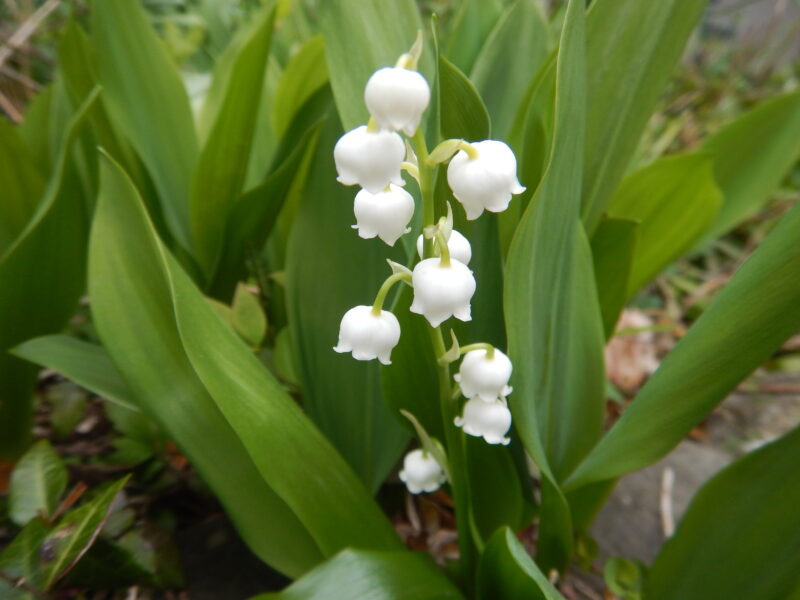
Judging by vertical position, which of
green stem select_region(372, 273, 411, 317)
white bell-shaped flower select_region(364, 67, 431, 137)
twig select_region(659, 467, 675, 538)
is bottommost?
twig select_region(659, 467, 675, 538)

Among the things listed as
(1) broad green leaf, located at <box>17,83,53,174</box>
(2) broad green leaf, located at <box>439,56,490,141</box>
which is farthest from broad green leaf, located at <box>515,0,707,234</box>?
(1) broad green leaf, located at <box>17,83,53,174</box>

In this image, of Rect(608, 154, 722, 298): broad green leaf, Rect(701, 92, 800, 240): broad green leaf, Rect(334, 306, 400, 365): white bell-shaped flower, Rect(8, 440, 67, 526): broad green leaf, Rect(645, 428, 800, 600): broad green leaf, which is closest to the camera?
Rect(334, 306, 400, 365): white bell-shaped flower

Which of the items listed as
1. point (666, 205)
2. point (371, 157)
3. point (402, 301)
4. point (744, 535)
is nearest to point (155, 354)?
point (402, 301)

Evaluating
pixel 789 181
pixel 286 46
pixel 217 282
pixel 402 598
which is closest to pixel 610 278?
pixel 402 598

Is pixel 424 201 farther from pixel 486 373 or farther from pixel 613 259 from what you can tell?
pixel 613 259

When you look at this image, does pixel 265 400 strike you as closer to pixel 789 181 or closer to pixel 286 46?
pixel 286 46

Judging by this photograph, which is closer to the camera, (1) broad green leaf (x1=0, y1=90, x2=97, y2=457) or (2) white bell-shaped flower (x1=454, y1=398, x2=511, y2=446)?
(2) white bell-shaped flower (x1=454, y1=398, x2=511, y2=446)

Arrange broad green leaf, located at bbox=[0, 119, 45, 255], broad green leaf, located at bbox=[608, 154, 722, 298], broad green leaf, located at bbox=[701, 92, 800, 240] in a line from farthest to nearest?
broad green leaf, located at bbox=[701, 92, 800, 240], broad green leaf, located at bbox=[608, 154, 722, 298], broad green leaf, located at bbox=[0, 119, 45, 255]

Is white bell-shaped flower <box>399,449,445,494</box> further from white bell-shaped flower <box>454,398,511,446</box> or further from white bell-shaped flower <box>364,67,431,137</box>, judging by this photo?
white bell-shaped flower <box>364,67,431,137</box>
